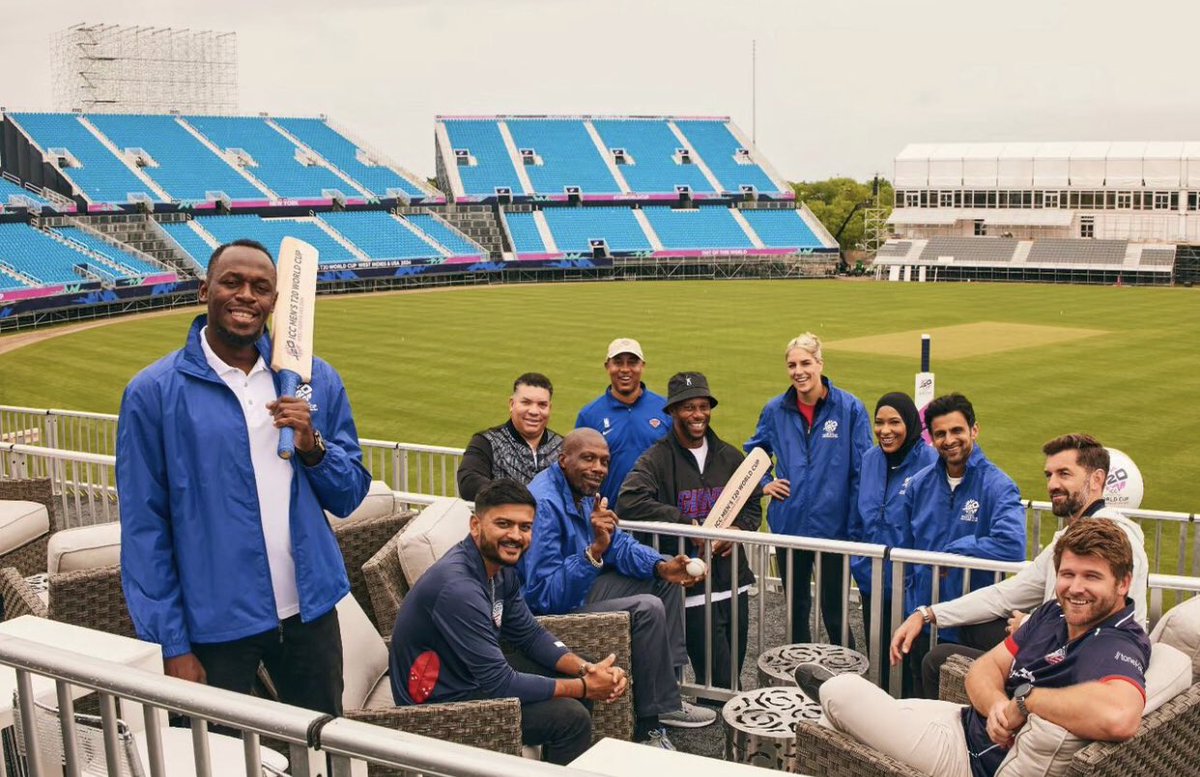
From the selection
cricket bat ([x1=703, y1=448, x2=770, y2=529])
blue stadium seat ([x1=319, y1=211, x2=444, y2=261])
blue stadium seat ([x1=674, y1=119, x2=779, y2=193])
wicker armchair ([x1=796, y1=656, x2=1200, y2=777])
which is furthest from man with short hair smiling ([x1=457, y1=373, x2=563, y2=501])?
blue stadium seat ([x1=674, y1=119, x2=779, y2=193])

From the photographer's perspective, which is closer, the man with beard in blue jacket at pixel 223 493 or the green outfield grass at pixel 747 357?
the man with beard in blue jacket at pixel 223 493

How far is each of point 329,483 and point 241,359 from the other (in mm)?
503

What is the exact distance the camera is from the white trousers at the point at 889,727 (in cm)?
353

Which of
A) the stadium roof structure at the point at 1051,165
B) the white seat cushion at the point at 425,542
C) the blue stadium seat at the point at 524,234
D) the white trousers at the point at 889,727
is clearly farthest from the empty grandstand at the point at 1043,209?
the white trousers at the point at 889,727

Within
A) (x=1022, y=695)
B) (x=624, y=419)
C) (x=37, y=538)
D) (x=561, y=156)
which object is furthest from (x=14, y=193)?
(x=1022, y=695)

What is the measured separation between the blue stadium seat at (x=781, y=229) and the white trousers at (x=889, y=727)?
194ft

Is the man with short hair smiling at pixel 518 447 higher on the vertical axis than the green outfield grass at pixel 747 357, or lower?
higher

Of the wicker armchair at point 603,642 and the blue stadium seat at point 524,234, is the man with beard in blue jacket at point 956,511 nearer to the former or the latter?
the wicker armchair at point 603,642

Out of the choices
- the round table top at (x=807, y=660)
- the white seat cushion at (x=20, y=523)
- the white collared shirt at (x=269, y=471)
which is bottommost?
the round table top at (x=807, y=660)

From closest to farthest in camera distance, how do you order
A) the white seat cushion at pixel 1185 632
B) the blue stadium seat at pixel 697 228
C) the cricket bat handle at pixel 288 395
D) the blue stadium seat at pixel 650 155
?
the cricket bat handle at pixel 288 395
the white seat cushion at pixel 1185 632
the blue stadium seat at pixel 697 228
the blue stadium seat at pixel 650 155

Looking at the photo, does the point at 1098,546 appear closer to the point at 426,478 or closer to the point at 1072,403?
the point at 426,478

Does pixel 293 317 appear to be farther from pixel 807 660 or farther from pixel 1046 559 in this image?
pixel 1046 559

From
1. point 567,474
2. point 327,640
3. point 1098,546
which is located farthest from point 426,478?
point 1098,546

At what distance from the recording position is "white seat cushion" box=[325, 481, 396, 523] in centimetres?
639
